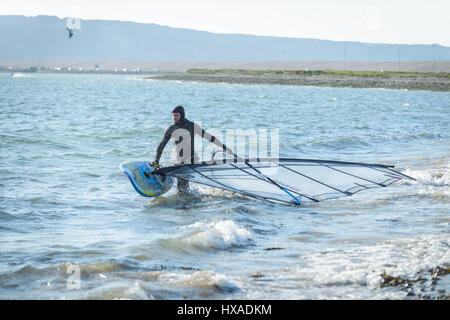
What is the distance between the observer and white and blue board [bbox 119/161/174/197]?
10203 mm

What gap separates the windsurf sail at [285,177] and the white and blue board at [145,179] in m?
0.60

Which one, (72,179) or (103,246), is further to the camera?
(72,179)

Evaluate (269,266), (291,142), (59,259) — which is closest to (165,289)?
(269,266)

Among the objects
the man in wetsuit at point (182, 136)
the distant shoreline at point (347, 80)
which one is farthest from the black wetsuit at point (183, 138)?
the distant shoreline at point (347, 80)

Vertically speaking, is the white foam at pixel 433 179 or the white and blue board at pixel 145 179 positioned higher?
the white and blue board at pixel 145 179

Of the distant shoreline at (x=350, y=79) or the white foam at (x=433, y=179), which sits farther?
the distant shoreline at (x=350, y=79)

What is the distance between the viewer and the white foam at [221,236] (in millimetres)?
7438

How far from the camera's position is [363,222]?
28.3 feet

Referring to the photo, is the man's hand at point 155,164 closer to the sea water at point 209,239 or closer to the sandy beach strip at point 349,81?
the sea water at point 209,239

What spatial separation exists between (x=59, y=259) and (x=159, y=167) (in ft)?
11.5
